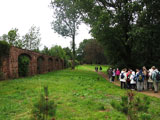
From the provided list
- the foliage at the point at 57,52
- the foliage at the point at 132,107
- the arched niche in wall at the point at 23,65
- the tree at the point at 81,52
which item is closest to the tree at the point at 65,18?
the foliage at the point at 57,52

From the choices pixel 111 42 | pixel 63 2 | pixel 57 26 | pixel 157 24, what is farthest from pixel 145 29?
pixel 57 26

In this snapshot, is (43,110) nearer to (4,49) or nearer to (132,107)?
(132,107)

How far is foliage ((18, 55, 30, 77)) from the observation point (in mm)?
19125

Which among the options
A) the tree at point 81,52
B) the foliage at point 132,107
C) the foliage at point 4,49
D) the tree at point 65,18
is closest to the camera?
the foliage at point 132,107

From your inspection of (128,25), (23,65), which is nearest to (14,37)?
(23,65)

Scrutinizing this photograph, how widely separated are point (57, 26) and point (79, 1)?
53.3ft

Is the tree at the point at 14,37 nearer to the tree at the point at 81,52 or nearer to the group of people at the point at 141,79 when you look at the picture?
the group of people at the point at 141,79

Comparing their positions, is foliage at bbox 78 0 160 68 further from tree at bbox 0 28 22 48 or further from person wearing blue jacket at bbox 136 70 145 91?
tree at bbox 0 28 22 48

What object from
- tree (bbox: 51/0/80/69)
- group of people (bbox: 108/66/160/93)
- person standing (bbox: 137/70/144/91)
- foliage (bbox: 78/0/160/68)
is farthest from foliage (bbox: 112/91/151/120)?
tree (bbox: 51/0/80/69)

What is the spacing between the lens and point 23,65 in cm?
1955

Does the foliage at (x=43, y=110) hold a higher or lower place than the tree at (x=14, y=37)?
lower

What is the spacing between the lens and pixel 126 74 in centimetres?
1215

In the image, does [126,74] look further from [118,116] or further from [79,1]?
[79,1]

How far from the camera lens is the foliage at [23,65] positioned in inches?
753
